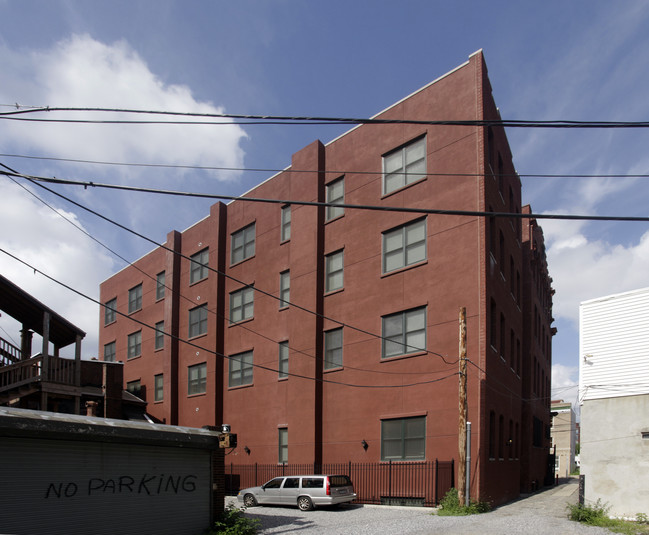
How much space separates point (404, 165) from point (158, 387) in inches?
912

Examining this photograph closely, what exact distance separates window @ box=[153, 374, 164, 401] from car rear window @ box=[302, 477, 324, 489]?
1927 cm

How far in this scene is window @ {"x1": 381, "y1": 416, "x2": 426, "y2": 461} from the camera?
22547mm

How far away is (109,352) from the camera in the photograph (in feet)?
153

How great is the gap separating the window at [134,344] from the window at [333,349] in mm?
19749

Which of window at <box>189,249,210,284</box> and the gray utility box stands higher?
window at <box>189,249,210,284</box>

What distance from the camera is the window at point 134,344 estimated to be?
42.5m

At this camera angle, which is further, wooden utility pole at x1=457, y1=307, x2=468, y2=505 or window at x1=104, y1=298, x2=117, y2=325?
window at x1=104, y1=298, x2=117, y2=325

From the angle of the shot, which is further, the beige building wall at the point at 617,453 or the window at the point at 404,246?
the window at the point at 404,246

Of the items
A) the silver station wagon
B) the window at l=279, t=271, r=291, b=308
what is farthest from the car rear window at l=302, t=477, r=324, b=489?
the window at l=279, t=271, r=291, b=308

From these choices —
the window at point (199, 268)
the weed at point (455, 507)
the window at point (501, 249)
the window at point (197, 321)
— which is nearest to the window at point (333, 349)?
the window at point (501, 249)

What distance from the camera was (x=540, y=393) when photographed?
42.6 meters

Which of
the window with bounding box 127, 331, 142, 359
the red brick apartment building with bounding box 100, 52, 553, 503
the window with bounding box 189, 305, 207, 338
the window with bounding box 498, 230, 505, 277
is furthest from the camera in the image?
the window with bounding box 127, 331, 142, 359

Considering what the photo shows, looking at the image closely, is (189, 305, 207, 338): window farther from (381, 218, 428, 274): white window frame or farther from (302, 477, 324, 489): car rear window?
(302, 477, 324, 489): car rear window

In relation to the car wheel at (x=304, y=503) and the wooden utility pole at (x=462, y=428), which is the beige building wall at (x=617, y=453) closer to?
the wooden utility pole at (x=462, y=428)
